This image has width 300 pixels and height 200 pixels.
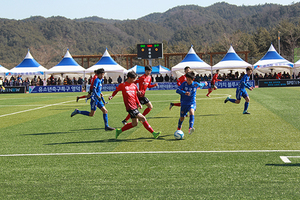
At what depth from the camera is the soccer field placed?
188 inches

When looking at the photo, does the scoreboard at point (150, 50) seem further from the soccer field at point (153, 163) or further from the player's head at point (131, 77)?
the player's head at point (131, 77)

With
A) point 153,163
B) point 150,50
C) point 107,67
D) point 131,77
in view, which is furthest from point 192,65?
point 153,163

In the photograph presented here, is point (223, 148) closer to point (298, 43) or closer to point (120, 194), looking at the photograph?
point (120, 194)

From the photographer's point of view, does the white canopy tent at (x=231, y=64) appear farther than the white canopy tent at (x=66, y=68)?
No

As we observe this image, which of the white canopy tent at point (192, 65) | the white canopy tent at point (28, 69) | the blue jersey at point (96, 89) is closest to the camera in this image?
the blue jersey at point (96, 89)

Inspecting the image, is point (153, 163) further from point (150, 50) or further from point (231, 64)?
point (150, 50)

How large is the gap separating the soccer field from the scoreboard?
108ft

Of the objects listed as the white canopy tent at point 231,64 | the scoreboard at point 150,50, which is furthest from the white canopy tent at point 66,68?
the white canopy tent at point 231,64

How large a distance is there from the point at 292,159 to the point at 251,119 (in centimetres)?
611

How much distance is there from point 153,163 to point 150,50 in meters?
37.8

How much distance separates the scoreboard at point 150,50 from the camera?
43.2 meters

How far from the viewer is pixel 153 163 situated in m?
6.33

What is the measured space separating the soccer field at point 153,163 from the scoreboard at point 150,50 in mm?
32772

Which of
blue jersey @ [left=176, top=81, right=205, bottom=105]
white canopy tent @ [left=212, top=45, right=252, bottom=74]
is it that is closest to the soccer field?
blue jersey @ [left=176, top=81, right=205, bottom=105]
